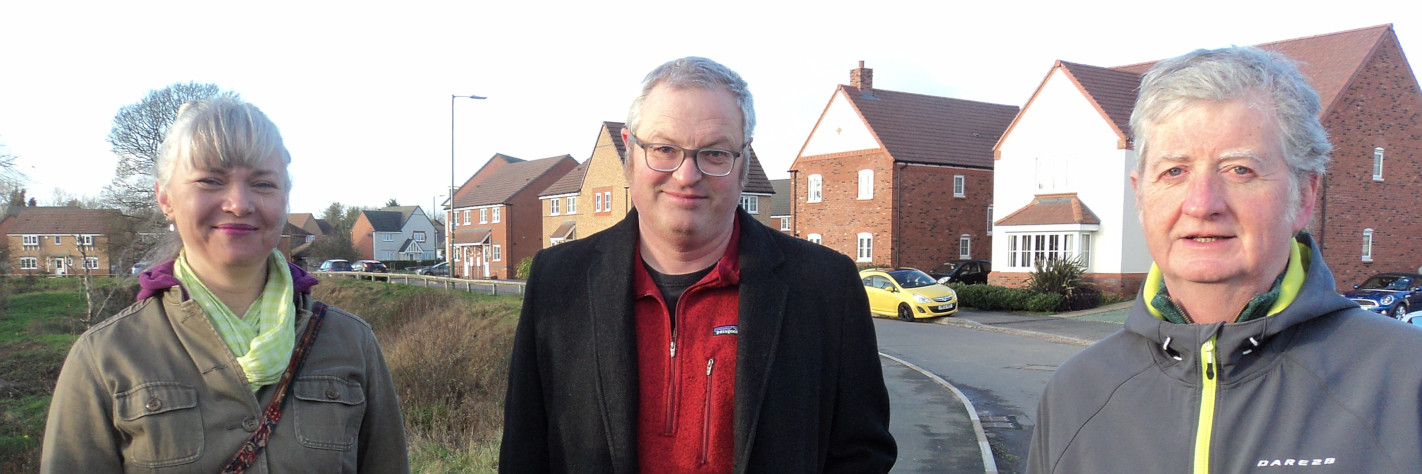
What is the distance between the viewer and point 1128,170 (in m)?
25.4

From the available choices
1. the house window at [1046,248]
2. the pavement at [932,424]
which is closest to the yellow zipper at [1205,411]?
the pavement at [932,424]

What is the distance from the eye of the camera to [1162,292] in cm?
208

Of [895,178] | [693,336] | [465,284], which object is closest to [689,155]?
[693,336]

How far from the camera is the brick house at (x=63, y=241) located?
24297 millimetres

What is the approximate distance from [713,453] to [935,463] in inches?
204

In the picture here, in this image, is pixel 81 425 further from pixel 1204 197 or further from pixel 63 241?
pixel 63 241

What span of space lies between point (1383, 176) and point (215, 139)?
33.3m

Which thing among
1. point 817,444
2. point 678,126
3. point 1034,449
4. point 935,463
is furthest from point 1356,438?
point 935,463

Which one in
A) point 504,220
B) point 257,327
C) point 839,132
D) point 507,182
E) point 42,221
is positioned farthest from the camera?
point 507,182

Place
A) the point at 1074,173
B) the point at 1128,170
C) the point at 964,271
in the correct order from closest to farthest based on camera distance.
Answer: the point at 1128,170
the point at 1074,173
the point at 964,271

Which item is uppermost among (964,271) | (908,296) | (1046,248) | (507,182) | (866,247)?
(507,182)

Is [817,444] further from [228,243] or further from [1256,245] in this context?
[228,243]

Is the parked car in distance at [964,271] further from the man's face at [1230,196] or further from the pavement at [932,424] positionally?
the man's face at [1230,196]

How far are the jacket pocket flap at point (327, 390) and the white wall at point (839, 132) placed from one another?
30.8 metres
